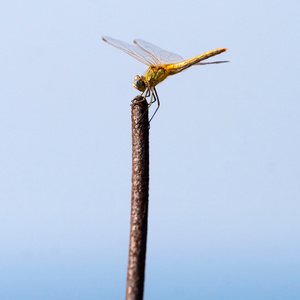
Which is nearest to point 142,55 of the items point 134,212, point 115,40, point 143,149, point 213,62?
point 115,40

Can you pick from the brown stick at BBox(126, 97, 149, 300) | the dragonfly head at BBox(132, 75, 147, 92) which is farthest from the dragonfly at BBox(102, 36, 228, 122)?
the brown stick at BBox(126, 97, 149, 300)

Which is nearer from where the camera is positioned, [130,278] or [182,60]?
[130,278]

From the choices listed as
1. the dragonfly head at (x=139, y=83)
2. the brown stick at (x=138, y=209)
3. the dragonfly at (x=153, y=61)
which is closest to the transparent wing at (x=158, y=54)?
the dragonfly at (x=153, y=61)

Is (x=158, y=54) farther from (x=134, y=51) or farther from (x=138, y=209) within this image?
(x=138, y=209)

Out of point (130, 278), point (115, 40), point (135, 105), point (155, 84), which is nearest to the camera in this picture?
point (130, 278)

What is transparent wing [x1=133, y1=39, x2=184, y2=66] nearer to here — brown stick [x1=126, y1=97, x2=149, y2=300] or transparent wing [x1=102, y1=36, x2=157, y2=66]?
transparent wing [x1=102, y1=36, x2=157, y2=66]

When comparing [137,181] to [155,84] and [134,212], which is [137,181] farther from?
[155,84]

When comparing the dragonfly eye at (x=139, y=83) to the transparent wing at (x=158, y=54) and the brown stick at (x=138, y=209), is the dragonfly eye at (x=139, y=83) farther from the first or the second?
the brown stick at (x=138, y=209)
